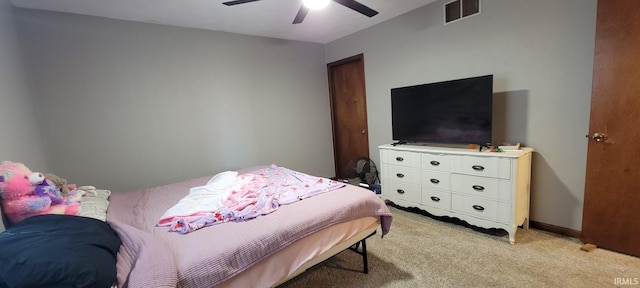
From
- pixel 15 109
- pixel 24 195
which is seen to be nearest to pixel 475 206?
pixel 24 195

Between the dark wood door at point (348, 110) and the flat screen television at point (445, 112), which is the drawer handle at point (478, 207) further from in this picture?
the dark wood door at point (348, 110)

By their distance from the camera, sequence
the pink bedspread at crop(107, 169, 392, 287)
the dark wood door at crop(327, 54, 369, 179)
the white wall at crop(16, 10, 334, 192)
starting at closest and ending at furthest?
1. the pink bedspread at crop(107, 169, 392, 287)
2. the white wall at crop(16, 10, 334, 192)
3. the dark wood door at crop(327, 54, 369, 179)

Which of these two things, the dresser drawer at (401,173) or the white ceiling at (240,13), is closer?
the white ceiling at (240,13)

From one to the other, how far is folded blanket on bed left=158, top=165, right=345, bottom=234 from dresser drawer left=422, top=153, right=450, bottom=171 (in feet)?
3.66

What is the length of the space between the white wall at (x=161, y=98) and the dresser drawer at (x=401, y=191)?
4.67 feet

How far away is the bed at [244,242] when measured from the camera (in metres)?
1.12

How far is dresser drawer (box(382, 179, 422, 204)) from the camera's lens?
9.28 feet

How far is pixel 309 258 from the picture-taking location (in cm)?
151

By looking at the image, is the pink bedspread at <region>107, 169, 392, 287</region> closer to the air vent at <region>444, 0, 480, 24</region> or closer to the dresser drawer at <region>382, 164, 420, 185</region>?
the dresser drawer at <region>382, 164, 420, 185</region>

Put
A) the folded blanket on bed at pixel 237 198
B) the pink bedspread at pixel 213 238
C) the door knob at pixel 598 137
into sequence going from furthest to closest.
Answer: the door knob at pixel 598 137 < the folded blanket on bed at pixel 237 198 < the pink bedspread at pixel 213 238

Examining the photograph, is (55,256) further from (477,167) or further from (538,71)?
(538,71)

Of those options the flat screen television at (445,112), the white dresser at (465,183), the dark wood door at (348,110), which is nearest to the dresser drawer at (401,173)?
the white dresser at (465,183)

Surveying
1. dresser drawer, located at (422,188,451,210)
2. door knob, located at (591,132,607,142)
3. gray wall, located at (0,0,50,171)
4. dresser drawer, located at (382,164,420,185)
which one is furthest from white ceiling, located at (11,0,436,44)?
dresser drawer, located at (422,188,451,210)

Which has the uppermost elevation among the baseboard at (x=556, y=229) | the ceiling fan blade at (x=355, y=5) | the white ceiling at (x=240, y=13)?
the white ceiling at (x=240, y=13)
